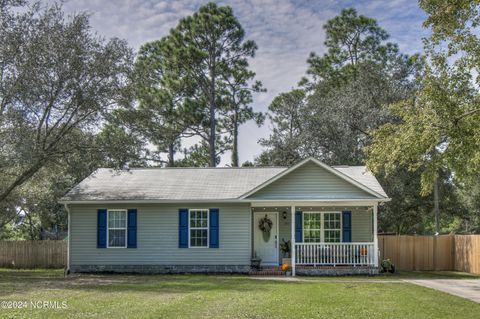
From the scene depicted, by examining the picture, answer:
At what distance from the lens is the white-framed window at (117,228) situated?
21.1 m

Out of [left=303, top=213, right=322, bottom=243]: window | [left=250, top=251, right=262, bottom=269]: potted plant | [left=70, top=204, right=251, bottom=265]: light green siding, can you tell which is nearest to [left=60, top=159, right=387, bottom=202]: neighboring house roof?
[left=70, top=204, right=251, bottom=265]: light green siding

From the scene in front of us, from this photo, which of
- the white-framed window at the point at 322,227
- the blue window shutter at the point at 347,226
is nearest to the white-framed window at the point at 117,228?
the white-framed window at the point at 322,227

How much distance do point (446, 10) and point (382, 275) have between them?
10179 mm

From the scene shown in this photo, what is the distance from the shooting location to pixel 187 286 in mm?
15828

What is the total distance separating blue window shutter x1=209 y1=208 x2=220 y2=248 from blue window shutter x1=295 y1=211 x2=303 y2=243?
3128 mm

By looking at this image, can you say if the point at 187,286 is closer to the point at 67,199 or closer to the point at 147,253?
the point at 147,253

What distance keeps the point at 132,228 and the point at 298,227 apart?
252 inches

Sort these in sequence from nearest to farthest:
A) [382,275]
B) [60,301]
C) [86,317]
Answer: [86,317], [60,301], [382,275]

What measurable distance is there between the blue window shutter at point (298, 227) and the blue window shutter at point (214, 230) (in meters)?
3.13

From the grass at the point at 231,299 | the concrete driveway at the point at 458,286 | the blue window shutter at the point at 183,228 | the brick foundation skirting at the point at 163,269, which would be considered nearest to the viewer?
the grass at the point at 231,299

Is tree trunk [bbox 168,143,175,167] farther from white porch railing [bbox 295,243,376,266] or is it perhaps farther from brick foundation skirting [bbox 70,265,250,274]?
white porch railing [bbox 295,243,376,266]

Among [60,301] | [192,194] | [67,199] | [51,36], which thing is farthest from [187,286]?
[51,36]

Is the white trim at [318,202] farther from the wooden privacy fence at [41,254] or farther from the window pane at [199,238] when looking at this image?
the wooden privacy fence at [41,254]

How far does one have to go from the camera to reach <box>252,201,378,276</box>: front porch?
20250 mm
